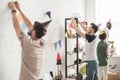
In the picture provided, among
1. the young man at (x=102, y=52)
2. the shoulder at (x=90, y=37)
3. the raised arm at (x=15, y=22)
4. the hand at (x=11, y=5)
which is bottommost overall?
the young man at (x=102, y=52)

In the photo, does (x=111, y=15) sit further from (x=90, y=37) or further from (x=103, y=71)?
(x=90, y=37)

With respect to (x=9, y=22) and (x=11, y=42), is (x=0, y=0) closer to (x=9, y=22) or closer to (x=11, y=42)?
(x=9, y=22)

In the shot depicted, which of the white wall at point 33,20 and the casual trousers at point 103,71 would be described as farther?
the casual trousers at point 103,71

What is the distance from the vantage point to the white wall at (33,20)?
2825 millimetres

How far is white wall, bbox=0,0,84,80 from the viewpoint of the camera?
283cm

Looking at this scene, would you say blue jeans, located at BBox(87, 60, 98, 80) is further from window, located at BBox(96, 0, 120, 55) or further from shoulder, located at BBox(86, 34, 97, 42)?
A: window, located at BBox(96, 0, 120, 55)

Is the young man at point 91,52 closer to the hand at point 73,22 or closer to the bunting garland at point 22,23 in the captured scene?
the hand at point 73,22

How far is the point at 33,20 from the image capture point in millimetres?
3486

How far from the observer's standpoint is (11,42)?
2957 mm

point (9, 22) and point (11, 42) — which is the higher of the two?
point (9, 22)

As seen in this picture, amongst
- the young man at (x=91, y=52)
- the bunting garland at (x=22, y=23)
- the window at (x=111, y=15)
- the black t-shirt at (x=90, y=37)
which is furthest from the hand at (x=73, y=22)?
the window at (x=111, y=15)

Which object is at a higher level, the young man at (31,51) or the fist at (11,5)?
the fist at (11,5)

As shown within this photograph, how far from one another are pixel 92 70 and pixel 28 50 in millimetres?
2154

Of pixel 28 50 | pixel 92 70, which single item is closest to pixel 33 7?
pixel 28 50
